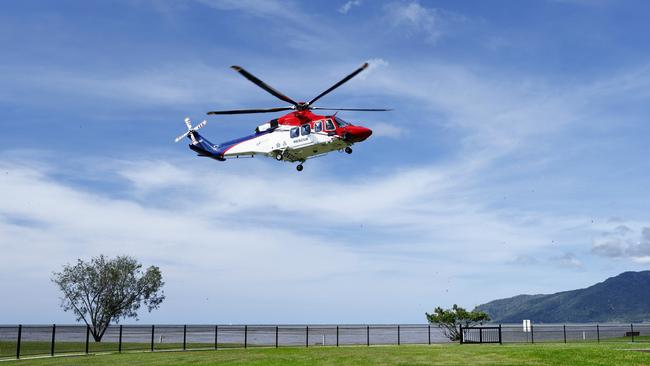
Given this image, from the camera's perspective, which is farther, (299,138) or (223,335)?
(223,335)

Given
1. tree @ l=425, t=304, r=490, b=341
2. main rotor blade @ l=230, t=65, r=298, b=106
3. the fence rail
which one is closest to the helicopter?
main rotor blade @ l=230, t=65, r=298, b=106

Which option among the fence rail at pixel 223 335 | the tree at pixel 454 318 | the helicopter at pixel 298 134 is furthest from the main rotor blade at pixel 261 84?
the tree at pixel 454 318

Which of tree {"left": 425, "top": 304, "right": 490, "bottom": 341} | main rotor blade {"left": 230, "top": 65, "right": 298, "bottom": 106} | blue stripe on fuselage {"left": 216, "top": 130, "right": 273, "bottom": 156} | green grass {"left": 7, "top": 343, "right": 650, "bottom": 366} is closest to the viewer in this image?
green grass {"left": 7, "top": 343, "right": 650, "bottom": 366}

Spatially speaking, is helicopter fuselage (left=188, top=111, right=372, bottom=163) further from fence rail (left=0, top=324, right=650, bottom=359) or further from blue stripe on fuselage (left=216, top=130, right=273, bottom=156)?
fence rail (left=0, top=324, right=650, bottom=359)

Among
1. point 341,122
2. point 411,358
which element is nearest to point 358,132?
point 341,122

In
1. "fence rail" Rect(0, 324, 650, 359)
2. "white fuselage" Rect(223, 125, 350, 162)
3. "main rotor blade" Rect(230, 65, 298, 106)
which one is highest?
"main rotor blade" Rect(230, 65, 298, 106)

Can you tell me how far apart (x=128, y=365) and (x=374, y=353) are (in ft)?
36.5

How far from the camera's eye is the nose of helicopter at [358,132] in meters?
33.5

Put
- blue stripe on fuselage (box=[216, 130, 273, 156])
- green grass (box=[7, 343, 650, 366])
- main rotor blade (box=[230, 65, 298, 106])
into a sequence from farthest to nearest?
blue stripe on fuselage (box=[216, 130, 273, 156]) → main rotor blade (box=[230, 65, 298, 106]) → green grass (box=[7, 343, 650, 366])

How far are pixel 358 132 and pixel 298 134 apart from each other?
3.53 m

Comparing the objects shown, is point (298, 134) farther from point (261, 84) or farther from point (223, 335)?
point (223, 335)

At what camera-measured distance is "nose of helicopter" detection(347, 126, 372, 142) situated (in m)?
33.5

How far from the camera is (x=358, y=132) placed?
3350cm

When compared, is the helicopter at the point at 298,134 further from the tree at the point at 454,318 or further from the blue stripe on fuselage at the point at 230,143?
the tree at the point at 454,318
